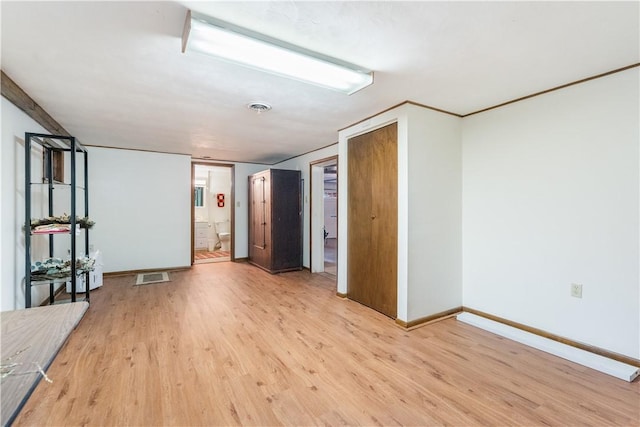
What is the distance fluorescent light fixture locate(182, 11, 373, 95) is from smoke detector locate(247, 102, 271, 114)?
851 millimetres

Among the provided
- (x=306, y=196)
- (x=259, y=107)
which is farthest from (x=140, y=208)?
(x=259, y=107)

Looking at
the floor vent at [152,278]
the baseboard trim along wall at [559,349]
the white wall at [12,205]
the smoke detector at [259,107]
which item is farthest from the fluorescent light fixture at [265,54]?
the floor vent at [152,278]

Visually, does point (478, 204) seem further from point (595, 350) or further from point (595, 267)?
point (595, 350)

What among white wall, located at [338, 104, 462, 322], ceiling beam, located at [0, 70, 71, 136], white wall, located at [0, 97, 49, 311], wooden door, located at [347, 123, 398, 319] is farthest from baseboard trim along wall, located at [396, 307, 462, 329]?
ceiling beam, located at [0, 70, 71, 136]

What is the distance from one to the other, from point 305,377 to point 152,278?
3.89m

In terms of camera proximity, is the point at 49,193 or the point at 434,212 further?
the point at 49,193

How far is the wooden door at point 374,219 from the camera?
3.11 metres

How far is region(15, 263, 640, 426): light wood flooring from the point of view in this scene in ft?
5.50

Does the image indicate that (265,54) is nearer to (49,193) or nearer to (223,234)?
(49,193)

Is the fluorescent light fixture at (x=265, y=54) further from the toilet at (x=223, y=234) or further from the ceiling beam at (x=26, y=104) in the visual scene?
the toilet at (x=223, y=234)

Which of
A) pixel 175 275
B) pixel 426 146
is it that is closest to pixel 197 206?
pixel 175 275

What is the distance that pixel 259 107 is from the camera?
296 centimetres

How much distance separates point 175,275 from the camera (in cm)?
512

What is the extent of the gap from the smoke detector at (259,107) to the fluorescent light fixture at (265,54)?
2.79 feet
